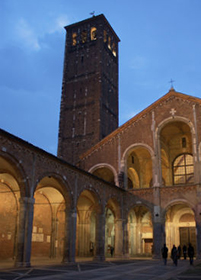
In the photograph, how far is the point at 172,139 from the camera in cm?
3256

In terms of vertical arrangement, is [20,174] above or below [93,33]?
below

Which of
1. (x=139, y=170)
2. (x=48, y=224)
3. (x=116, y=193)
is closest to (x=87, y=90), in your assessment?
(x=139, y=170)

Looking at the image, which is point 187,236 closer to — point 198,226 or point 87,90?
A: point 198,226

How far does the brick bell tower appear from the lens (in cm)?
4491

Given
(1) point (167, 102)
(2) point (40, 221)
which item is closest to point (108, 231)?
(2) point (40, 221)

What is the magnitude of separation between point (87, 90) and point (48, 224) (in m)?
25.7

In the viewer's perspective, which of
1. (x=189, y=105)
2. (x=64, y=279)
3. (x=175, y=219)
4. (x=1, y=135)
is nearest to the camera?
(x=64, y=279)

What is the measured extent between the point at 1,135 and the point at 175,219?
2145 cm

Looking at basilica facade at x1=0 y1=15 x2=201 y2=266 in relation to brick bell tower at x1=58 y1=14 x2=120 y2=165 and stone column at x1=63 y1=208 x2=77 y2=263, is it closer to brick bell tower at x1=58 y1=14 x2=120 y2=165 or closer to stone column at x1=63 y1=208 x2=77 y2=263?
stone column at x1=63 y1=208 x2=77 y2=263

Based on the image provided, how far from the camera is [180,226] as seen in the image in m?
30.3

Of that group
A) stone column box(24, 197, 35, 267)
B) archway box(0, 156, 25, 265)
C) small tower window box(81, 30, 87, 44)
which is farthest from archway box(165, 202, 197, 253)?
small tower window box(81, 30, 87, 44)

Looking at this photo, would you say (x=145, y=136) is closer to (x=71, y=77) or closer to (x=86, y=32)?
(x=71, y=77)

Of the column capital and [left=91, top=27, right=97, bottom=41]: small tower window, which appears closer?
the column capital

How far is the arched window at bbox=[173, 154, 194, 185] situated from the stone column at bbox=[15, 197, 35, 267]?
61.2 feet
